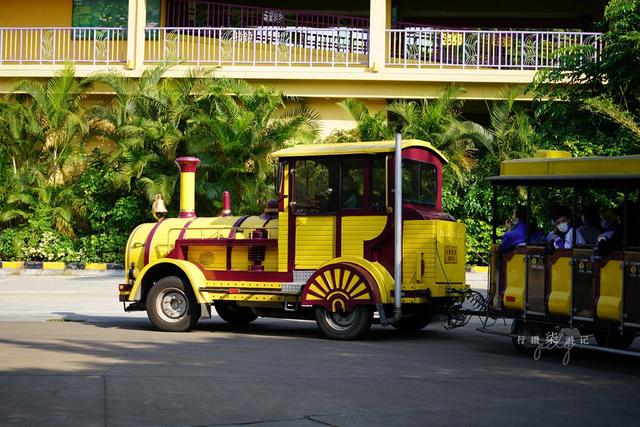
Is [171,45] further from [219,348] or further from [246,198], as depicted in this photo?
[219,348]

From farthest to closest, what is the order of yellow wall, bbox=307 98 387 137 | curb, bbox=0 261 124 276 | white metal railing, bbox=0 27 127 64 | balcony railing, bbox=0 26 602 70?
white metal railing, bbox=0 27 127 64, yellow wall, bbox=307 98 387 137, balcony railing, bbox=0 26 602 70, curb, bbox=0 261 124 276

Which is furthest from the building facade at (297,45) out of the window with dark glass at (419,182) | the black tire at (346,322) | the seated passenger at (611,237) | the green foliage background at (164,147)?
the seated passenger at (611,237)

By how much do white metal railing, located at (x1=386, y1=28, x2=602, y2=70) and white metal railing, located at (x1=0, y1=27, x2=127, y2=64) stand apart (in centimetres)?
757

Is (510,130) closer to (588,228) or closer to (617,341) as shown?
(617,341)

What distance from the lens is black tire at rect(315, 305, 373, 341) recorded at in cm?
1351

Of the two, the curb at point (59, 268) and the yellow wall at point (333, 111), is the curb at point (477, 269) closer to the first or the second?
the yellow wall at point (333, 111)

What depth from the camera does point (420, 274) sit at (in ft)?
44.4

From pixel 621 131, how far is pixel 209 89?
409 inches

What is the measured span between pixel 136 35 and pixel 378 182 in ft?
48.9

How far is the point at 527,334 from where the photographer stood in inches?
496

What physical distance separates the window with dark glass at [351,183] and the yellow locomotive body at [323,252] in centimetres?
1

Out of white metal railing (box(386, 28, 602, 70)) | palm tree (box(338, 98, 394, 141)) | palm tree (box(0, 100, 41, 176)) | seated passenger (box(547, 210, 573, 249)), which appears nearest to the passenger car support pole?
seated passenger (box(547, 210, 573, 249))

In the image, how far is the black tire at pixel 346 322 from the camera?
44.3ft

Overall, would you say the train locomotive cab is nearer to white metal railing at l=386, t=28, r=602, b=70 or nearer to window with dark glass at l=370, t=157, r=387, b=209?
window with dark glass at l=370, t=157, r=387, b=209
